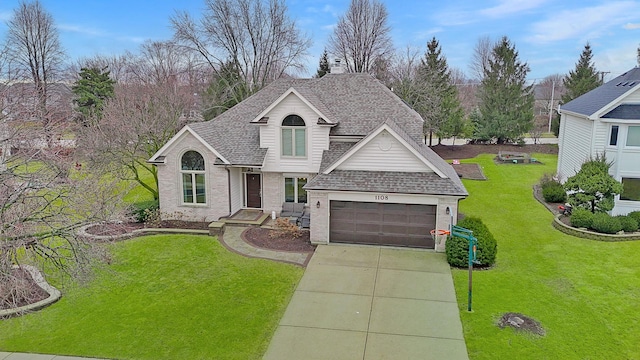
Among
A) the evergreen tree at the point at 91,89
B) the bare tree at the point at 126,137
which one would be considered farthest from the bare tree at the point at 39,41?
the bare tree at the point at 126,137

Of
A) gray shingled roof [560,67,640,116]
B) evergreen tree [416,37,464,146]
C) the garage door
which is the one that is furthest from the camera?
evergreen tree [416,37,464,146]

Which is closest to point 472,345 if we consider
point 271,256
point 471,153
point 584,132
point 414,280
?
point 414,280

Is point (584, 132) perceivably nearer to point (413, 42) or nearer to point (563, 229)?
point (563, 229)

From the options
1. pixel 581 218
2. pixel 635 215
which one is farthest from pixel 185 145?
pixel 635 215

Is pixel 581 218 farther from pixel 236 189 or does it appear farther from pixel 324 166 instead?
pixel 236 189

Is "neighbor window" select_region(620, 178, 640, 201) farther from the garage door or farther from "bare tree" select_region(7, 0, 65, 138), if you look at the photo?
"bare tree" select_region(7, 0, 65, 138)

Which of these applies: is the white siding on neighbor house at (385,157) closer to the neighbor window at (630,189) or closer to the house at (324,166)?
the house at (324,166)

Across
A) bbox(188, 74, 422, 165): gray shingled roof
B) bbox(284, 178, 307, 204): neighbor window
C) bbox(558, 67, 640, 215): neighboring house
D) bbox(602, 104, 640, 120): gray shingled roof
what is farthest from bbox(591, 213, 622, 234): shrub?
bbox(284, 178, 307, 204): neighbor window
